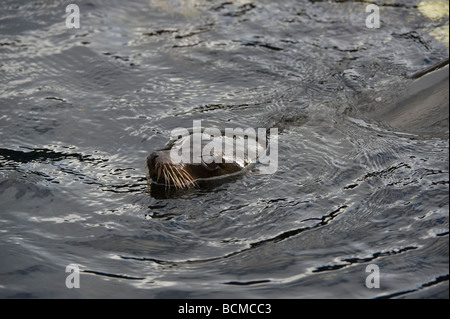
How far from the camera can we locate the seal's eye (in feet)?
18.9

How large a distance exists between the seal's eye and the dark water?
192 millimetres

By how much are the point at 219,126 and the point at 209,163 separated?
0.95 m

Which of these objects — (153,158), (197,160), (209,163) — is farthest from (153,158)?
(209,163)

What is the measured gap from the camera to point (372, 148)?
245 inches

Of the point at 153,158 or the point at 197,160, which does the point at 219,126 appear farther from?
the point at 153,158

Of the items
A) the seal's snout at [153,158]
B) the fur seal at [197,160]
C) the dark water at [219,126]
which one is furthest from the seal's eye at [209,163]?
the seal's snout at [153,158]

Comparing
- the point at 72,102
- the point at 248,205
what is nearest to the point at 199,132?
the point at 248,205

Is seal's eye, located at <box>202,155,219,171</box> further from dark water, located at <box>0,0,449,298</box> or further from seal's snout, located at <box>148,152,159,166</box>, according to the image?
seal's snout, located at <box>148,152,159,166</box>

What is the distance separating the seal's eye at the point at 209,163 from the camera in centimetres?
578

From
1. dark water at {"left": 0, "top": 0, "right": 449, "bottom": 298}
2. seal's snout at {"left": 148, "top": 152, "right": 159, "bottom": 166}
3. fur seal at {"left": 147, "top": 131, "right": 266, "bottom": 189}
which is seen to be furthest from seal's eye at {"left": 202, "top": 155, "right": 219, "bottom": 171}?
seal's snout at {"left": 148, "top": 152, "right": 159, "bottom": 166}

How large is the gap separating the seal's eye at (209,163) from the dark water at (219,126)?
0.19m

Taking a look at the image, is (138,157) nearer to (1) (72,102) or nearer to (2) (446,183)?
(1) (72,102)

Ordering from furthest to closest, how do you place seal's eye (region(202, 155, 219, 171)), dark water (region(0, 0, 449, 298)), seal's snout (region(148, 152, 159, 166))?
1. seal's eye (region(202, 155, 219, 171))
2. seal's snout (region(148, 152, 159, 166))
3. dark water (region(0, 0, 449, 298))

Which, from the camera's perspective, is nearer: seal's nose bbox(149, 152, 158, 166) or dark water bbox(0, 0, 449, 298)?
dark water bbox(0, 0, 449, 298)
